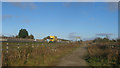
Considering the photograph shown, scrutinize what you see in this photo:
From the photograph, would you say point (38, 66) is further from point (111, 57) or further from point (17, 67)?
point (111, 57)

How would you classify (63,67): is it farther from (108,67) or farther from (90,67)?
(108,67)

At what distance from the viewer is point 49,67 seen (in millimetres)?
8469

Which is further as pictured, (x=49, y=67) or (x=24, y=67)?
(x=49, y=67)

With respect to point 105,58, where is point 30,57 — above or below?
above

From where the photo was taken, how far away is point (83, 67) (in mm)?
8430

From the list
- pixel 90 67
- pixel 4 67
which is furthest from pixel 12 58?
pixel 90 67

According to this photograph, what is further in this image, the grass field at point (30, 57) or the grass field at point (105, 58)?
the grass field at point (105, 58)

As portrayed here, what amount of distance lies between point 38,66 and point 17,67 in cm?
123

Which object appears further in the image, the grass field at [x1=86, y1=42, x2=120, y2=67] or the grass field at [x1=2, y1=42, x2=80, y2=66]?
the grass field at [x1=86, y1=42, x2=120, y2=67]

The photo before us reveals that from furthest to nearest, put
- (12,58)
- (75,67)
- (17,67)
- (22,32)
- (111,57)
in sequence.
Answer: (22,32), (111,57), (12,58), (75,67), (17,67)

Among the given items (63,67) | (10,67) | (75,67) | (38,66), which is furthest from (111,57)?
(10,67)

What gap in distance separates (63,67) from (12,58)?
4.09m

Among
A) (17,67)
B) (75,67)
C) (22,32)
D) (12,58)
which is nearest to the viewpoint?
(17,67)

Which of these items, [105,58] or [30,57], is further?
[105,58]
